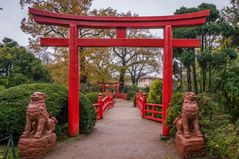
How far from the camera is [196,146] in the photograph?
6.37 meters

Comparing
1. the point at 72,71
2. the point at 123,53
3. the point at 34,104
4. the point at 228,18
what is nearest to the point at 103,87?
the point at 123,53

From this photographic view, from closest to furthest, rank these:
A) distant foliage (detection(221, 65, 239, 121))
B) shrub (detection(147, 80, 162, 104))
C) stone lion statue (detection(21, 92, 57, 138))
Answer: stone lion statue (detection(21, 92, 57, 138)) < distant foliage (detection(221, 65, 239, 121)) < shrub (detection(147, 80, 162, 104))

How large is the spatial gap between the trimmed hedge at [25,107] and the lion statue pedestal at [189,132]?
3588 mm

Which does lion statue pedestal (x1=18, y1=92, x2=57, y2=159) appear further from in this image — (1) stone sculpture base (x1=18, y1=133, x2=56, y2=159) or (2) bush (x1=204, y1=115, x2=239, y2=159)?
(2) bush (x1=204, y1=115, x2=239, y2=159)

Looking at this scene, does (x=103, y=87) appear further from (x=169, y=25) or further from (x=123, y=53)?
(x=169, y=25)

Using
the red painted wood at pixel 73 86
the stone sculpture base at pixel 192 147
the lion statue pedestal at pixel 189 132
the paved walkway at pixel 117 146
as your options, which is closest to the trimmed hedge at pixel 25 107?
the red painted wood at pixel 73 86

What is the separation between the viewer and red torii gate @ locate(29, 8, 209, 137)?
28.6 ft

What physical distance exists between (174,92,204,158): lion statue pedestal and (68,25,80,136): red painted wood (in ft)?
11.2

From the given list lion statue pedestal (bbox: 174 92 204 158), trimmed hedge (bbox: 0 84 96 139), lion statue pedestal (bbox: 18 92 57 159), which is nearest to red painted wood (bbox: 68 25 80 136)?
trimmed hedge (bbox: 0 84 96 139)

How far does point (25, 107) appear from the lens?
7.50 metres

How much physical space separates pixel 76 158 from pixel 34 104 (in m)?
1.68

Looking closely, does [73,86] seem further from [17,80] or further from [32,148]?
[17,80]

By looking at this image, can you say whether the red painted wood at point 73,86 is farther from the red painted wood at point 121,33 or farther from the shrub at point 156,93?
the shrub at point 156,93

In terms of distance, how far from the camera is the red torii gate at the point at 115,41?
28.6 feet
